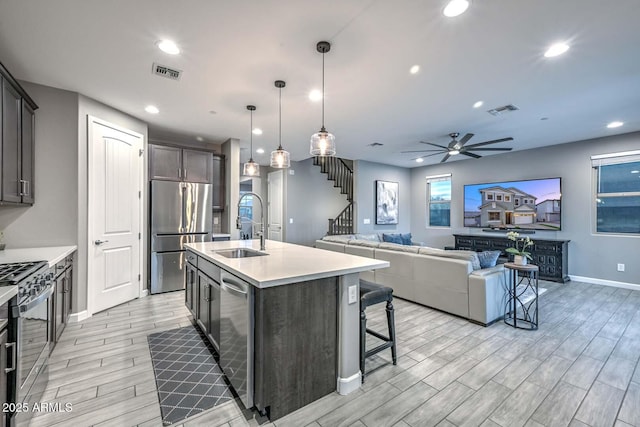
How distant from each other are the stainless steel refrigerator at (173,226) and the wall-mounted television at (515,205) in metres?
6.20

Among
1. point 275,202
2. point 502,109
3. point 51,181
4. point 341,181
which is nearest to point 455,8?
point 502,109

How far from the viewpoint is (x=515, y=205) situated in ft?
20.3

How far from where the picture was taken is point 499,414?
1.82m

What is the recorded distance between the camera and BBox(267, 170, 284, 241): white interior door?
725 centimetres

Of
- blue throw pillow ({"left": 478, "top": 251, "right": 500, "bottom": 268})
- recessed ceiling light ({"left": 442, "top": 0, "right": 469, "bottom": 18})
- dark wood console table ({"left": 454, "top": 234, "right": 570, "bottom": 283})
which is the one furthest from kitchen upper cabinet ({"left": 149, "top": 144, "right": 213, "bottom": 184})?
dark wood console table ({"left": 454, "top": 234, "right": 570, "bottom": 283})

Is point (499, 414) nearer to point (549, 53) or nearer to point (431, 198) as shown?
point (549, 53)

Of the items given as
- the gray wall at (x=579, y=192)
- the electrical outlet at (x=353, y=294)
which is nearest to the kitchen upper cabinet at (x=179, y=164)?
the electrical outlet at (x=353, y=294)

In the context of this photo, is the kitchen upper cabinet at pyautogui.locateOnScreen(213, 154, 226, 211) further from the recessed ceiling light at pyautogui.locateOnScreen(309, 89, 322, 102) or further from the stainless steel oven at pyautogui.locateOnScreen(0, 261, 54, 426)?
the stainless steel oven at pyautogui.locateOnScreen(0, 261, 54, 426)

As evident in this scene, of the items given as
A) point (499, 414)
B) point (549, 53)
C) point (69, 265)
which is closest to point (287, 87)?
point (549, 53)

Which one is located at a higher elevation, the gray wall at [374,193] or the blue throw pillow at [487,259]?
the gray wall at [374,193]

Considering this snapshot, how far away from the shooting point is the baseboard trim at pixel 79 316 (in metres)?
3.28

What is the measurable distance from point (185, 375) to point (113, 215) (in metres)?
2.62

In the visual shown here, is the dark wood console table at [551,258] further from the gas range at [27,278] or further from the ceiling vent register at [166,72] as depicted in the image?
the gas range at [27,278]

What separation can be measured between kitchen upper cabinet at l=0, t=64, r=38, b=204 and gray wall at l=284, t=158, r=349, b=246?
15.5 ft
